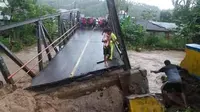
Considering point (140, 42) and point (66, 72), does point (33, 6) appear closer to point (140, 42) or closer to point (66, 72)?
point (140, 42)

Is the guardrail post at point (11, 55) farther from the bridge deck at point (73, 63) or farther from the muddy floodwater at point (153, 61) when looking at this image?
the muddy floodwater at point (153, 61)

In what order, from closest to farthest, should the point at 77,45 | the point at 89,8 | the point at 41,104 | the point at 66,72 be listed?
the point at 41,104 → the point at 66,72 → the point at 77,45 → the point at 89,8

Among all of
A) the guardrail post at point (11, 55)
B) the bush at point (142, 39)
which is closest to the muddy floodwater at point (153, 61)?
the bush at point (142, 39)

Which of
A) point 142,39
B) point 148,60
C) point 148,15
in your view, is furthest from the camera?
point 148,15

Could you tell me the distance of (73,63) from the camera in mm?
8234

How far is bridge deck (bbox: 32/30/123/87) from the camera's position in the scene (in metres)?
6.52

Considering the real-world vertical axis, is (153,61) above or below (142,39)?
below

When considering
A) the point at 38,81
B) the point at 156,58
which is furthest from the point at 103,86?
the point at 156,58

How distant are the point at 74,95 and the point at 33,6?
12.7m

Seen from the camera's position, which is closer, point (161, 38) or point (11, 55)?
point (11, 55)

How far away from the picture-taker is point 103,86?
5.84 meters

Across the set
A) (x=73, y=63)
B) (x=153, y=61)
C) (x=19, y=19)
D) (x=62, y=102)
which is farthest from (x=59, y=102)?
(x=19, y=19)

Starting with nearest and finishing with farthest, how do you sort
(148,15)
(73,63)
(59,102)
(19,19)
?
(59,102) → (73,63) → (19,19) → (148,15)

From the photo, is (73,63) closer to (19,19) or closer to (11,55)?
(11,55)
